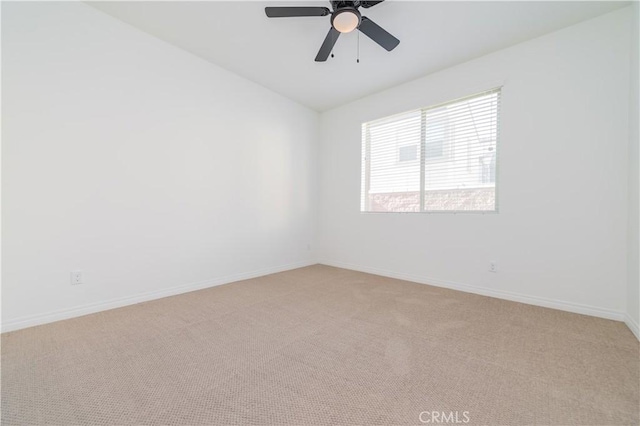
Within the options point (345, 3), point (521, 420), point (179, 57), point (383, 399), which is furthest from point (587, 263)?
point (179, 57)

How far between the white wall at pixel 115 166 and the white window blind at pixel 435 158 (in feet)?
5.85

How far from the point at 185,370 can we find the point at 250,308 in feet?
3.18

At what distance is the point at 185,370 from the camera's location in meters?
1.45

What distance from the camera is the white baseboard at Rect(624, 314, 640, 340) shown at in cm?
185

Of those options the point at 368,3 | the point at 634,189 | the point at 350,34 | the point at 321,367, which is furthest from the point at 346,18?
the point at 634,189

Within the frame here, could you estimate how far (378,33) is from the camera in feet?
6.81

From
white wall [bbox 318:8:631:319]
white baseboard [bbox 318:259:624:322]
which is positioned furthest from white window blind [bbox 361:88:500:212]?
white baseboard [bbox 318:259:624:322]

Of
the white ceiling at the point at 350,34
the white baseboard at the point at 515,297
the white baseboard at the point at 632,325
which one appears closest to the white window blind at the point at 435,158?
the white ceiling at the point at 350,34

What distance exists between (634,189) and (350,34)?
9.09 ft

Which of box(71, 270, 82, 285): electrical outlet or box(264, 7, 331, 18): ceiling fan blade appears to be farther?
box(71, 270, 82, 285): electrical outlet

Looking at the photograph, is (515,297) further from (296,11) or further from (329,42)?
(296,11)

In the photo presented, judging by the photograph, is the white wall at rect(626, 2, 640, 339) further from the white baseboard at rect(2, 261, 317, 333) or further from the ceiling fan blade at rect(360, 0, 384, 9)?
the white baseboard at rect(2, 261, 317, 333)

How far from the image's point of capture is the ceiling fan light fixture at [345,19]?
5.97 feet

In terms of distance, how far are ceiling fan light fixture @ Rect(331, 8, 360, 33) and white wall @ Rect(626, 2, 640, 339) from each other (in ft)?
7.22
